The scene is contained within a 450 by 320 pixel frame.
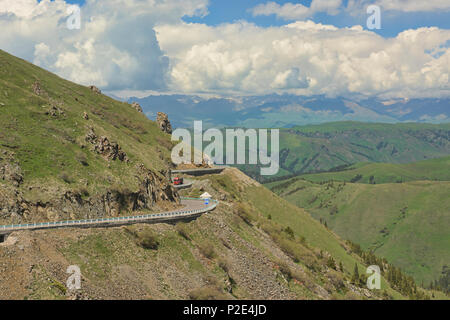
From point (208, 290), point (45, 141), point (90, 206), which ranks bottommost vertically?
point (208, 290)

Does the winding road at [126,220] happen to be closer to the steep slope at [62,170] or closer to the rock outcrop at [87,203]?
the rock outcrop at [87,203]

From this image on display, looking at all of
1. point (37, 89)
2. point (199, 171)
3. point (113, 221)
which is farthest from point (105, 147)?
point (199, 171)

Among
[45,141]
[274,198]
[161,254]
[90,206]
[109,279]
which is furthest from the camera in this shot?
[274,198]

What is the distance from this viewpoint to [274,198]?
451ft

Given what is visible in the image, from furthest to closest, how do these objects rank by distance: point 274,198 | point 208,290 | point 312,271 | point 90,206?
point 274,198, point 312,271, point 90,206, point 208,290

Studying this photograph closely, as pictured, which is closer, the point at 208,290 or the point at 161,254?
the point at 208,290

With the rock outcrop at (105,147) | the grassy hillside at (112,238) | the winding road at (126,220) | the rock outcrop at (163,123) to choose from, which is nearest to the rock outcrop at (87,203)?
the grassy hillside at (112,238)

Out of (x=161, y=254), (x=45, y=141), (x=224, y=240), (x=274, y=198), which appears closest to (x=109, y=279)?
(x=161, y=254)

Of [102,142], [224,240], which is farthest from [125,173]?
[224,240]

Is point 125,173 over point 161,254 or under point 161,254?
over

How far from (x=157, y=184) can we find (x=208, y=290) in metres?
33.1

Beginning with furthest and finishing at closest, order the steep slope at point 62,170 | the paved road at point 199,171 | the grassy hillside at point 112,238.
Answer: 1. the paved road at point 199,171
2. the steep slope at point 62,170
3. the grassy hillside at point 112,238
